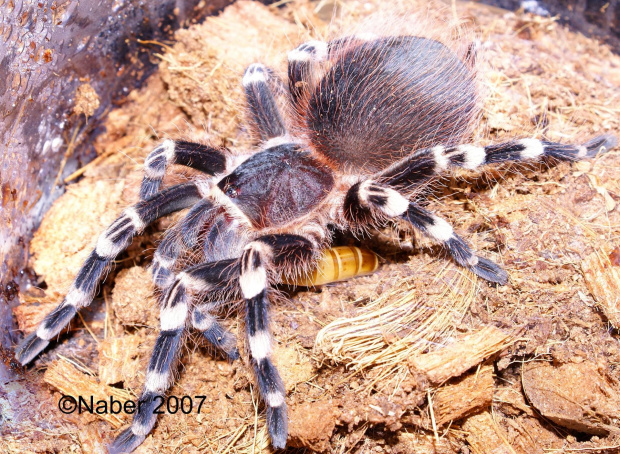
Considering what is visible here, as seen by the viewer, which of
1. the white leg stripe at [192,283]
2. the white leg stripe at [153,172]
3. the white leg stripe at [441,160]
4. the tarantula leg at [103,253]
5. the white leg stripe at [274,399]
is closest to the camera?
the white leg stripe at [274,399]

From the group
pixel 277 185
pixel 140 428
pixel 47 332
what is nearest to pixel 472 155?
pixel 277 185

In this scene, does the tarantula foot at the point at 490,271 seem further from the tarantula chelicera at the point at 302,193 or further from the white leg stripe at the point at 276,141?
the white leg stripe at the point at 276,141

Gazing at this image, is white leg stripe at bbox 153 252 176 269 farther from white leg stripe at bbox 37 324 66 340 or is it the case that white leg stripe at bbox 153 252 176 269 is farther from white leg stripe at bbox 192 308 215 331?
white leg stripe at bbox 37 324 66 340

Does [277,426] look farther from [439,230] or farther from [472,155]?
[472,155]

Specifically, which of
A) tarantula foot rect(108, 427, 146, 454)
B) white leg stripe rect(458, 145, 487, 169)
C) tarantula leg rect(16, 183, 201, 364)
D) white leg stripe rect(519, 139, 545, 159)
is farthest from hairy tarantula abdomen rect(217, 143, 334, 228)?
tarantula foot rect(108, 427, 146, 454)

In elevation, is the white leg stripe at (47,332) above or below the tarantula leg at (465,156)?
below

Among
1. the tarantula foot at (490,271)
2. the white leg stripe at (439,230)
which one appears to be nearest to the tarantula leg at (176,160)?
the white leg stripe at (439,230)

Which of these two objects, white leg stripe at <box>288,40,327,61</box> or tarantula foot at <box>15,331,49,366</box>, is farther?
white leg stripe at <box>288,40,327,61</box>
